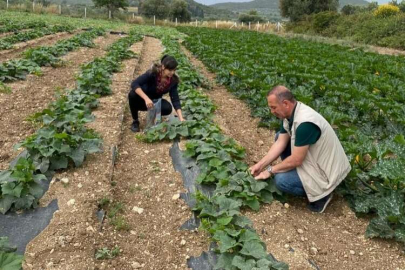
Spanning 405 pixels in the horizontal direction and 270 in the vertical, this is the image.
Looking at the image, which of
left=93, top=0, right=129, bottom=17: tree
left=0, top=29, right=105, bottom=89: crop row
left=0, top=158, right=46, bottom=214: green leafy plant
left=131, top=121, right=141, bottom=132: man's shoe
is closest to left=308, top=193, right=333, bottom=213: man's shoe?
left=0, top=158, right=46, bottom=214: green leafy plant

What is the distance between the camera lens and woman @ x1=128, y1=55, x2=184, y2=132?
5297mm

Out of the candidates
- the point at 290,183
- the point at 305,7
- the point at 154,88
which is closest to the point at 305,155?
the point at 290,183

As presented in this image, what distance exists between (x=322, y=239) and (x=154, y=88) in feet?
10.6

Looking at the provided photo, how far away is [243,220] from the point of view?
3.35 meters

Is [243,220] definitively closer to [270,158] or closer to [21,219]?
[270,158]

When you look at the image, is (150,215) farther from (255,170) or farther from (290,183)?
(290,183)

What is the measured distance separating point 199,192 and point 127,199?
33.3 inches

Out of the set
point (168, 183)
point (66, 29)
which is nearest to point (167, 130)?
point (168, 183)

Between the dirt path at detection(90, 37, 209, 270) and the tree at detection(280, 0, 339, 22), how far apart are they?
1538 inches

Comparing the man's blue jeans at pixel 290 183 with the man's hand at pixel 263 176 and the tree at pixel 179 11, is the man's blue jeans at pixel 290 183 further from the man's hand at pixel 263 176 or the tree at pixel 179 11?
the tree at pixel 179 11

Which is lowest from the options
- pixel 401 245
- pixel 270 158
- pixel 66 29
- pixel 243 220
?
pixel 401 245

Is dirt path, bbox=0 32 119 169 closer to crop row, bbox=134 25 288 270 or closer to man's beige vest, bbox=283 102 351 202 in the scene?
crop row, bbox=134 25 288 270

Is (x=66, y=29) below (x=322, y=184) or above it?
above

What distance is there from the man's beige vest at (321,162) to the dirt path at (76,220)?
2059 millimetres
